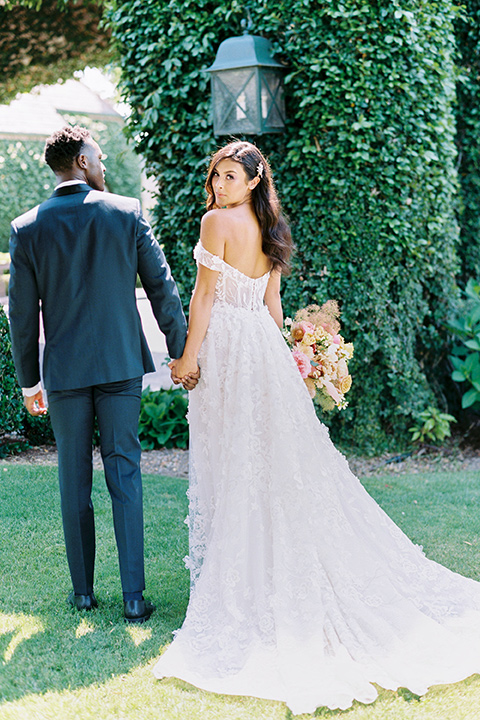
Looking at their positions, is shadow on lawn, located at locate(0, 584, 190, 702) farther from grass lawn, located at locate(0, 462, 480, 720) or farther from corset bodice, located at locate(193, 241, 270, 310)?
corset bodice, located at locate(193, 241, 270, 310)

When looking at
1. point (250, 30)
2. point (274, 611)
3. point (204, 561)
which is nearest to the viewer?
point (274, 611)

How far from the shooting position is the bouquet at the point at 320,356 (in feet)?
11.1

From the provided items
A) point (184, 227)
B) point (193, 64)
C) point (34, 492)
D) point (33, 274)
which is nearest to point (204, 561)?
point (33, 274)

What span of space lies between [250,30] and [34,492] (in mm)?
3476

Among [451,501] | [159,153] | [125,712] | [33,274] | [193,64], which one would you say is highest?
[193,64]

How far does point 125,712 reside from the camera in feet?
7.85

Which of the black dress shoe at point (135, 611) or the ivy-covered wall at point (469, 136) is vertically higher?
the ivy-covered wall at point (469, 136)

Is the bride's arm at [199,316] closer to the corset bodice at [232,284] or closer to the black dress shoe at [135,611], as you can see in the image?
the corset bodice at [232,284]

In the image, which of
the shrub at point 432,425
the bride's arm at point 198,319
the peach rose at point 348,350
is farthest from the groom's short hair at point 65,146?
the shrub at point 432,425

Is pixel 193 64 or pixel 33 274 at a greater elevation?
pixel 193 64

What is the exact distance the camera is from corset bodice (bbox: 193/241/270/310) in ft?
10.2

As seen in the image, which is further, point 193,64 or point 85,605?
point 193,64

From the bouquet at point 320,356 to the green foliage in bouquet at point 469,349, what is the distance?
2672mm

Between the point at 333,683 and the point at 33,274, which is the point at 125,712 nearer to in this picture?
the point at 333,683
